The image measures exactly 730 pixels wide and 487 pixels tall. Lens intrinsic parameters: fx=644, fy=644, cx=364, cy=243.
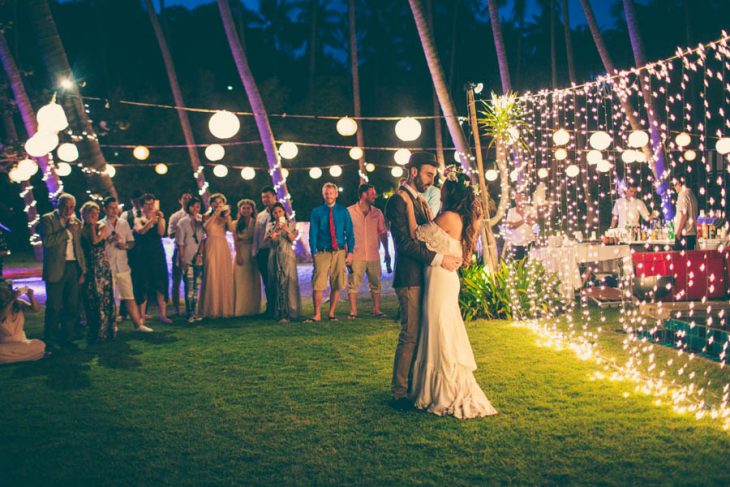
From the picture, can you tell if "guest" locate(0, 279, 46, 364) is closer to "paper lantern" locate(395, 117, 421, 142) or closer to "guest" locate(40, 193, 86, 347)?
"guest" locate(40, 193, 86, 347)

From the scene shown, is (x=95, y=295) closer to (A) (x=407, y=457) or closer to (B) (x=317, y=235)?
(B) (x=317, y=235)

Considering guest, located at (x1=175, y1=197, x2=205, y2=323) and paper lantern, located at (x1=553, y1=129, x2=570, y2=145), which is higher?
paper lantern, located at (x1=553, y1=129, x2=570, y2=145)

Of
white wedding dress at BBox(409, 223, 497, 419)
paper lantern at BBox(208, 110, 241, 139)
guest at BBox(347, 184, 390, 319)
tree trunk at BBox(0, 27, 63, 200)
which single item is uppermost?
tree trunk at BBox(0, 27, 63, 200)

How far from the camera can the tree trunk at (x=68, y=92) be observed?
1000cm

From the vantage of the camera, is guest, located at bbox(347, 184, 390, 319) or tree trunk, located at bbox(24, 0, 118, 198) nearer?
guest, located at bbox(347, 184, 390, 319)

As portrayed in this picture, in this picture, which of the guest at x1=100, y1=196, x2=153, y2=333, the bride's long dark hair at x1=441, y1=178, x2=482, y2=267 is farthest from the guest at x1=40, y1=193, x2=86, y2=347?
the bride's long dark hair at x1=441, y1=178, x2=482, y2=267

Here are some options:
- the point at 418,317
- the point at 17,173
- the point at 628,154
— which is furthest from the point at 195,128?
the point at 418,317

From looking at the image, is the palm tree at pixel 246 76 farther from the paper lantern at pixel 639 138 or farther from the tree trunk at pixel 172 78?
the paper lantern at pixel 639 138

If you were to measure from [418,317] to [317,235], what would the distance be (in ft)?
13.7

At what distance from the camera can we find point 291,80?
2773cm

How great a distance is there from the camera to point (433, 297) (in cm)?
471

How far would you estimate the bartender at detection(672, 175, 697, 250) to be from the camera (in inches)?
386

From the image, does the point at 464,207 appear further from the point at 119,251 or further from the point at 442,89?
the point at 442,89

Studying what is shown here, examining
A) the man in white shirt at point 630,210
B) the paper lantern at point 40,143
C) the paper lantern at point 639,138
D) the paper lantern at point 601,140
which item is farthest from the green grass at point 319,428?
the paper lantern at point 639,138
